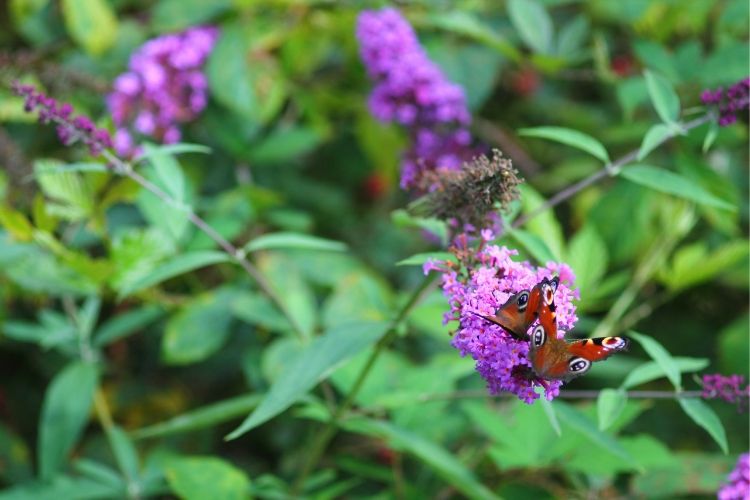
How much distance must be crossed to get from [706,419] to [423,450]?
0.58 m

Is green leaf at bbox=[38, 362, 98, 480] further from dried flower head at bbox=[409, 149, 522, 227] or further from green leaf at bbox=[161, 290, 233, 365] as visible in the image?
dried flower head at bbox=[409, 149, 522, 227]

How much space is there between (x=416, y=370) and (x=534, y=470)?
379 millimetres

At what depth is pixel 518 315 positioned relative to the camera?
3.57ft

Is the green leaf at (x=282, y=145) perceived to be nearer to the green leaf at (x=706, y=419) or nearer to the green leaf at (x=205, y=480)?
the green leaf at (x=205, y=480)

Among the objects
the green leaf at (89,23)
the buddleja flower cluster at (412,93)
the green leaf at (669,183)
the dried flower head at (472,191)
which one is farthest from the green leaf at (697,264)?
the green leaf at (89,23)

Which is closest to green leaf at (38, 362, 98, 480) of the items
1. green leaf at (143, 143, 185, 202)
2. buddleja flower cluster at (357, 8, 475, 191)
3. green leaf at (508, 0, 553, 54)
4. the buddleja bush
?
the buddleja bush

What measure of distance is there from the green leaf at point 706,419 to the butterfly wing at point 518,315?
459 mm

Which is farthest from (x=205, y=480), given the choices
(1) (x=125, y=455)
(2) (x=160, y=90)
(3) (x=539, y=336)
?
(2) (x=160, y=90)

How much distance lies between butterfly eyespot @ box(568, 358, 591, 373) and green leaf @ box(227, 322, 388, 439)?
0.45 m

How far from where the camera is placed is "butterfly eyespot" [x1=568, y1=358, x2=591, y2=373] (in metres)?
1.04

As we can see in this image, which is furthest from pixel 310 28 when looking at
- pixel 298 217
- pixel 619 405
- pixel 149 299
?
pixel 619 405

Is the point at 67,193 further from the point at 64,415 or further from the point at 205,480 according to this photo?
the point at 205,480

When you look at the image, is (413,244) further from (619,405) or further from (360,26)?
(619,405)

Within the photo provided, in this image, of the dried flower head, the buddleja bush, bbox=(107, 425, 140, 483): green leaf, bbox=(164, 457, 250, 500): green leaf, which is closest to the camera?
the dried flower head
